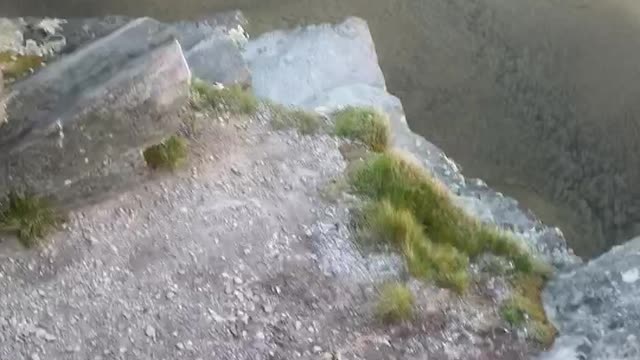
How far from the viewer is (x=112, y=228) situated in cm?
577

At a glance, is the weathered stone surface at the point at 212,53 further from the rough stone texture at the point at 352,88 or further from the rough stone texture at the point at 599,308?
the rough stone texture at the point at 599,308

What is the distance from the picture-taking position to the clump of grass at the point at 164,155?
20.0 feet

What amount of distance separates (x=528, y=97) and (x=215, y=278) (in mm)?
3887

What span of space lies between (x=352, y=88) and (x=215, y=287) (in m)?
2.47

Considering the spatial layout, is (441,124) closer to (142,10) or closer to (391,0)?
(391,0)

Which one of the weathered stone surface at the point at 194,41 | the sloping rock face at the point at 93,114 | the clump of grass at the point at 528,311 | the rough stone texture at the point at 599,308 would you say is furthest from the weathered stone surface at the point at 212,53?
the rough stone texture at the point at 599,308

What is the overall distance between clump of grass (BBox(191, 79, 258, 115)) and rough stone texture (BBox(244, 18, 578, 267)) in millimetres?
552

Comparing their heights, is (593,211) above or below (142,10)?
below

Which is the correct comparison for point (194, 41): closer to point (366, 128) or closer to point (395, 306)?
point (366, 128)

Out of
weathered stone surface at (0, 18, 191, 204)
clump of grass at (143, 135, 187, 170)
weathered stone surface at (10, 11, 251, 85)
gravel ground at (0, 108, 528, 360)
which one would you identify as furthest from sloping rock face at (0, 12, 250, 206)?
weathered stone surface at (10, 11, 251, 85)

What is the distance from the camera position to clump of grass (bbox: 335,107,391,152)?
6.57 meters

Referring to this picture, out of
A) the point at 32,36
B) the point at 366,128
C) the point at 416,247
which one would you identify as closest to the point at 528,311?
the point at 416,247

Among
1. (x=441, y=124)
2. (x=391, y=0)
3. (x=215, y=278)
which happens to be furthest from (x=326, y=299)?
(x=391, y=0)

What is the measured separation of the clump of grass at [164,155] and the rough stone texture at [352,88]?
1224 mm
